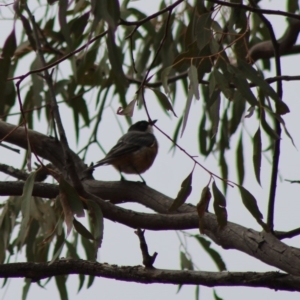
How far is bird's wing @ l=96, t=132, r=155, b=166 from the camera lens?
4.20 m

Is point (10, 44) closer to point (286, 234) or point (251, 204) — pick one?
point (251, 204)

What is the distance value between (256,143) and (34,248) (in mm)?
1785

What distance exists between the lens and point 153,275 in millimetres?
2062

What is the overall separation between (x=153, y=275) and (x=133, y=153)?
2312 mm

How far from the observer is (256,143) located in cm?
228

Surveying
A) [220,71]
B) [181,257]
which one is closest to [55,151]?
[220,71]

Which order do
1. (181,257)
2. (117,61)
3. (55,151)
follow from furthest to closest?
(181,257) < (55,151) < (117,61)

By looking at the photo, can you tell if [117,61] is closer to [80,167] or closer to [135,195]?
[135,195]

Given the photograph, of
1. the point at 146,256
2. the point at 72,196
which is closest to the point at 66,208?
the point at 72,196

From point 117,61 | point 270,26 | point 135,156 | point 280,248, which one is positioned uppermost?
point 135,156

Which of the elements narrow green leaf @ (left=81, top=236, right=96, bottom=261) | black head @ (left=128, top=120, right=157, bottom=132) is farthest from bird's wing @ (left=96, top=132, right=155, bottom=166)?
narrow green leaf @ (left=81, top=236, right=96, bottom=261)

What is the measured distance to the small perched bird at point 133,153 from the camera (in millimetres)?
4281

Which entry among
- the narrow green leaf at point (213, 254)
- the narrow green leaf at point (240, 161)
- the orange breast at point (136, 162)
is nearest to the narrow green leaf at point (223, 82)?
the narrow green leaf at point (240, 161)

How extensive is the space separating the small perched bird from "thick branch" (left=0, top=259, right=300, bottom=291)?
2.01 meters
